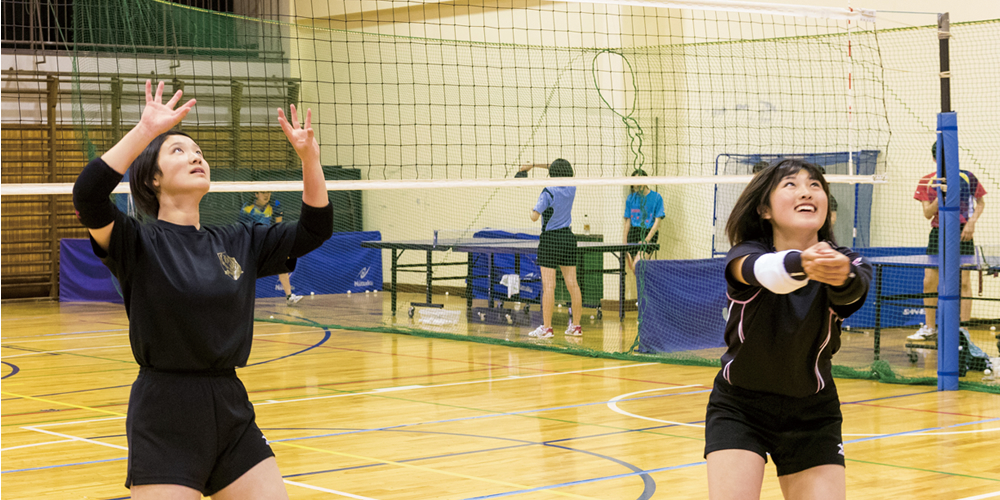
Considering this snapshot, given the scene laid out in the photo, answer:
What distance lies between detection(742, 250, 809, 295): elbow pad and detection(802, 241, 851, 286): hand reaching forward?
0.14ft

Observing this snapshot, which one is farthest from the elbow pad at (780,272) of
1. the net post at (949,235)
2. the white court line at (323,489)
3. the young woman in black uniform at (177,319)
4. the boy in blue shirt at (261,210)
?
the boy in blue shirt at (261,210)

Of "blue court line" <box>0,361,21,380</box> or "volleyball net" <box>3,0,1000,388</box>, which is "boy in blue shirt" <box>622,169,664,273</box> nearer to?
"volleyball net" <box>3,0,1000,388</box>

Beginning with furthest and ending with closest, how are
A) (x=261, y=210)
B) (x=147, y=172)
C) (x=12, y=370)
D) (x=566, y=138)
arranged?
(x=566, y=138) < (x=261, y=210) < (x=12, y=370) < (x=147, y=172)

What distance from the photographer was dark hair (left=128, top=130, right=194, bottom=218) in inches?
102

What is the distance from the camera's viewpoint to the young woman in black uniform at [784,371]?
8.57 ft

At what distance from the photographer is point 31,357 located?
893cm

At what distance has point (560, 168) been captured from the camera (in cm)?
910

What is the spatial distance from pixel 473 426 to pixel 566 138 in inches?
272

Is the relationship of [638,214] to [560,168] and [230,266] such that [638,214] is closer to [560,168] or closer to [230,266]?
[560,168]

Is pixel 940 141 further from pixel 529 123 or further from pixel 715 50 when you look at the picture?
pixel 529 123

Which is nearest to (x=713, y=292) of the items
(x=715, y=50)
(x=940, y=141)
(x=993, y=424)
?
(x=940, y=141)

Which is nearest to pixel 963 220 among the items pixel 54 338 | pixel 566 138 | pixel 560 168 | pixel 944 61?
pixel 944 61

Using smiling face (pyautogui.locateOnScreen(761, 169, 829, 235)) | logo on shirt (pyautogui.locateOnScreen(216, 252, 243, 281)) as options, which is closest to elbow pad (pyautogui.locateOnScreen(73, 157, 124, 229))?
logo on shirt (pyautogui.locateOnScreen(216, 252, 243, 281))

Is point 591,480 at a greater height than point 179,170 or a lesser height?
lesser
